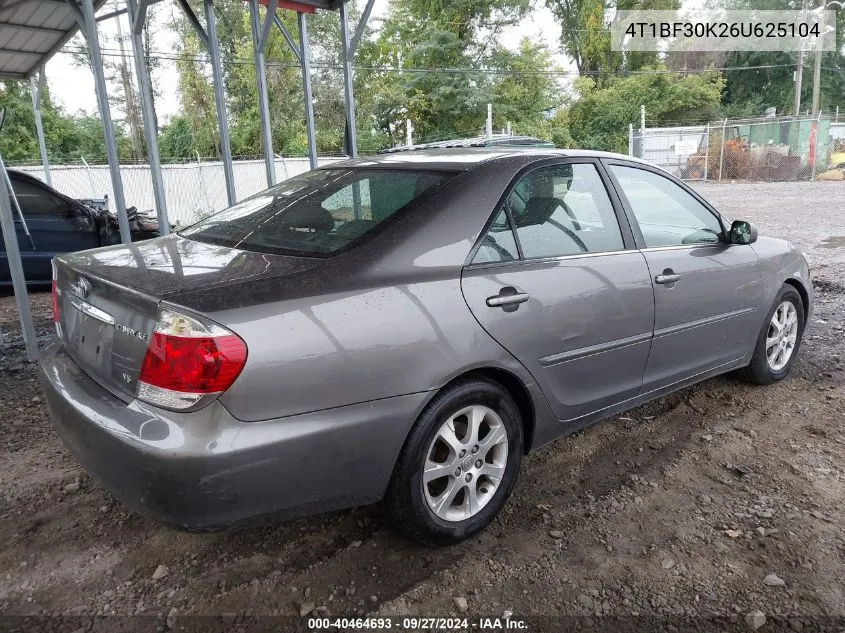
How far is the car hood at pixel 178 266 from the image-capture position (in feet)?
7.09

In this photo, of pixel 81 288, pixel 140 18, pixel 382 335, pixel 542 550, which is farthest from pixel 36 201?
pixel 542 550

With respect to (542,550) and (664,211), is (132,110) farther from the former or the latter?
(542,550)

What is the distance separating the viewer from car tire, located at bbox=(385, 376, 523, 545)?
93.2 inches

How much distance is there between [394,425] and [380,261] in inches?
22.7

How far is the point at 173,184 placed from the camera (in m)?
16.0

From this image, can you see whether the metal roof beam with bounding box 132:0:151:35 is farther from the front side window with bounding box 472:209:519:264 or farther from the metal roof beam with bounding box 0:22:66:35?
the front side window with bounding box 472:209:519:264

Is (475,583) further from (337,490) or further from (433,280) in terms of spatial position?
(433,280)

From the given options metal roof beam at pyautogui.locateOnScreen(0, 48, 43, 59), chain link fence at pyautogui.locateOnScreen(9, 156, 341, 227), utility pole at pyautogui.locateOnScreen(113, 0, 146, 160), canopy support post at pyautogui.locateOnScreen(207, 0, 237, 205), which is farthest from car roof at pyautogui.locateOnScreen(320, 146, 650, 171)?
utility pole at pyautogui.locateOnScreen(113, 0, 146, 160)

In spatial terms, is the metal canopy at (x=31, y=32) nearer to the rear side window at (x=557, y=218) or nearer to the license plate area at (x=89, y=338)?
the license plate area at (x=89, y=338)

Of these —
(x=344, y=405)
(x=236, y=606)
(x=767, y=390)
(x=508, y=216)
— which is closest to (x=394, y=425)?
(x=344, y=405)

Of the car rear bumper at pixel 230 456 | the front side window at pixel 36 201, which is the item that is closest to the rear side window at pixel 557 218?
the car rear bumper at pixel 230 456

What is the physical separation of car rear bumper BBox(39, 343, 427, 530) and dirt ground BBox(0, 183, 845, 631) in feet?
1.27

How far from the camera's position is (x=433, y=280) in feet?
7.79

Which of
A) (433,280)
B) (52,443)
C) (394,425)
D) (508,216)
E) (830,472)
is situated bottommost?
(830,472)
